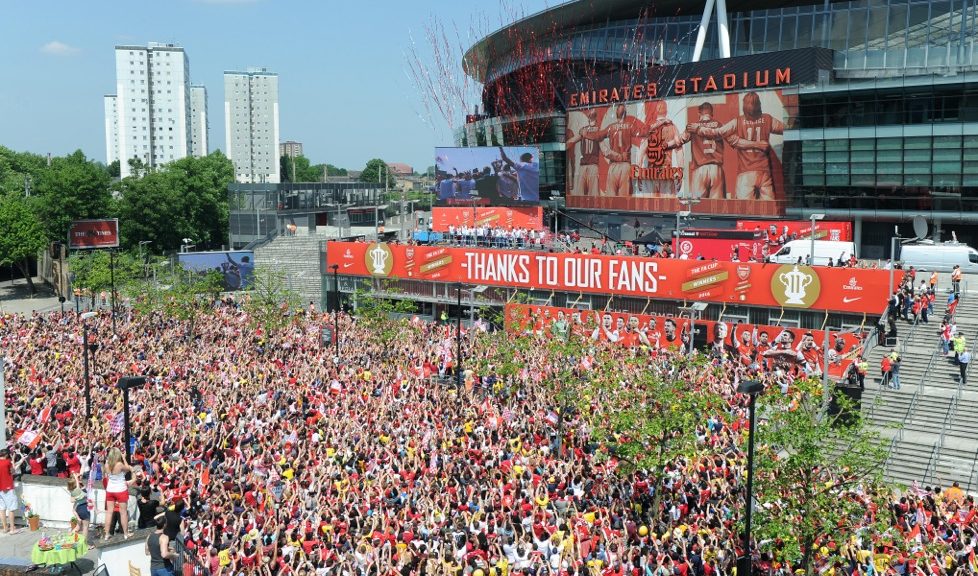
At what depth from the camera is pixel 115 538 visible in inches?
649

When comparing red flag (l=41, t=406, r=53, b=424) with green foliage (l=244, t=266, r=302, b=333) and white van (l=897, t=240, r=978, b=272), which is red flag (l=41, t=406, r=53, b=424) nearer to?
green foliage (l=244, t=266, r=302, b=333)

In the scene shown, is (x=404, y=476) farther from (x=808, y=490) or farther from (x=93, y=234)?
(x=93, y=234)

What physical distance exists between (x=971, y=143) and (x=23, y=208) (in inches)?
2977

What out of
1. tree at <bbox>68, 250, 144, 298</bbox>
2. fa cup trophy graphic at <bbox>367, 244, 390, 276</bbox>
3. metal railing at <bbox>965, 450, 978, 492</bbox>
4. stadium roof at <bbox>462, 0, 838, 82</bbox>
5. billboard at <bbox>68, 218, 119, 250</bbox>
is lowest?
metal railing at <bbox>965, 450, 978, 492</bbox>

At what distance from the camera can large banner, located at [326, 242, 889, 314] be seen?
3884 cm

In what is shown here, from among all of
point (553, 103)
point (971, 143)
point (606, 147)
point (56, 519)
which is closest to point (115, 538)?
point (56, 519)

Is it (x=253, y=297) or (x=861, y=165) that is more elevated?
(x=861, y=165)

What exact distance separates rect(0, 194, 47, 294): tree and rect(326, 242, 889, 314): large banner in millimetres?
37453

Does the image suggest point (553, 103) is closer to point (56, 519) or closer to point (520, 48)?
point (520, 48)

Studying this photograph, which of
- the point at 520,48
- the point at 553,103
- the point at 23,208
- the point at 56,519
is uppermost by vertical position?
the point at 520,48

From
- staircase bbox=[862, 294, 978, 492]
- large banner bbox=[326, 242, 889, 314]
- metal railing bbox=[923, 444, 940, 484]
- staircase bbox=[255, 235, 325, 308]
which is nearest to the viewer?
metal railing bbox=[923, 444, 940, 484]

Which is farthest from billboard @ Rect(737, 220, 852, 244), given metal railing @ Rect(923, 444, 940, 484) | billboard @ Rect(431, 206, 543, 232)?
metal railing @ Rect(923, 444, 940, 484)

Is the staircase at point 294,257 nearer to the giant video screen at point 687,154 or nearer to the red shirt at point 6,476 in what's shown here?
the giant video screen at point 687,154

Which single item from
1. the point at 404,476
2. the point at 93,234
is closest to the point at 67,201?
the point at 93,234
